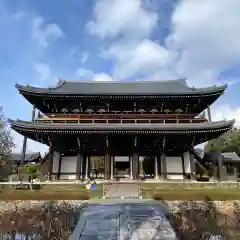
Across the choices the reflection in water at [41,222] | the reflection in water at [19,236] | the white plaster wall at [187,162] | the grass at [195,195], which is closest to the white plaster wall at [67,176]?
the reflection in water at [41,222]

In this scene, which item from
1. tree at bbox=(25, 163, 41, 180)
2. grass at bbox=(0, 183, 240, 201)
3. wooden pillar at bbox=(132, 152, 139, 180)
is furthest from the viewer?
tree at bbox=(25, 163, 41, 180)

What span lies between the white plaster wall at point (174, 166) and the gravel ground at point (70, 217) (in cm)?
844

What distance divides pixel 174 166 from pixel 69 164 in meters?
10.5

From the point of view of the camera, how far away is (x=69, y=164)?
27.1m

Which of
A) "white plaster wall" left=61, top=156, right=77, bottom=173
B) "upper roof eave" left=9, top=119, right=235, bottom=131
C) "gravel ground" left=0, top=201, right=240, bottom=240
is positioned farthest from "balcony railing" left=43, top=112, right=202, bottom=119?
"gravel ground" left=0, top=201, right=240, bottom=240

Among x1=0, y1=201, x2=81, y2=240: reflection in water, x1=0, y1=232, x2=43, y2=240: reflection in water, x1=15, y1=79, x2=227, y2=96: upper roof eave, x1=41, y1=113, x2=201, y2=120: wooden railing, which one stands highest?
x1=15, y1=79, x2=227, y2=96: upper roof eave

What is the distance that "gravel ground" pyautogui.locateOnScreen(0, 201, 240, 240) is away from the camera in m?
11.1

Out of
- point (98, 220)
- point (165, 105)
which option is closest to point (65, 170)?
point (165, 105)

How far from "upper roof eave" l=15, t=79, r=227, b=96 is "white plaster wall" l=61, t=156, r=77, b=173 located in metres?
6.55

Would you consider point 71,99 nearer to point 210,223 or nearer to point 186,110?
point 186,110

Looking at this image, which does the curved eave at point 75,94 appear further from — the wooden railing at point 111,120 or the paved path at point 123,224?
the paved path at point 123,224

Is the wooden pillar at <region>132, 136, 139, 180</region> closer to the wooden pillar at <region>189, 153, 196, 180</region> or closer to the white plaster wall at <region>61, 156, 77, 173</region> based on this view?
the wooden pillar at <region>189, 153, 196, 180</region>

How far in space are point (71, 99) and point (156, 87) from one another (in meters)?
10.9

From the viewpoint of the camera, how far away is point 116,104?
28516 mm
